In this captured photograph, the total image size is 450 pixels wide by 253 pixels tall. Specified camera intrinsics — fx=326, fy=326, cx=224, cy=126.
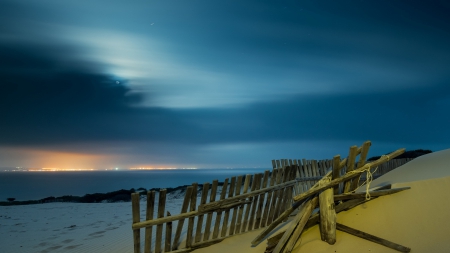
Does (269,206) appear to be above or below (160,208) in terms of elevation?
below

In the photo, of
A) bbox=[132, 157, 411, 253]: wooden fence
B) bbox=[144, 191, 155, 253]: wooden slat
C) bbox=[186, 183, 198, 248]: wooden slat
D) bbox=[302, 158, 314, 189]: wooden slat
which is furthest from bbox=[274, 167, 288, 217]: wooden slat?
bbox=[144, 191, 155, 253]: wooden slat

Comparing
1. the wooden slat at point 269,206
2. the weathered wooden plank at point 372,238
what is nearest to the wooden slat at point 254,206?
the wooden slat at point 269,206

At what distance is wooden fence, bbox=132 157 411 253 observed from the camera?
638cm

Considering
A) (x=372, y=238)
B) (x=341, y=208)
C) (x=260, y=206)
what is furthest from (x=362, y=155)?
(x=260, y=206)

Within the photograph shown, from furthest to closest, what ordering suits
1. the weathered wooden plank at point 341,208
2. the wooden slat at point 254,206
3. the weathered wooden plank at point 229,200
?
the wooden slat at point 254,206 < the weathered wooden plank at point 229,200 < the weathered wooden plank at point 341,208

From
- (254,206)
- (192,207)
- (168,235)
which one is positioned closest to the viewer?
(168,235)

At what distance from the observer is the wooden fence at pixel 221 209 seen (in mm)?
6379

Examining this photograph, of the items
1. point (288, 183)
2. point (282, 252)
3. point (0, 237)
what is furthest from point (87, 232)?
point (282, 252)

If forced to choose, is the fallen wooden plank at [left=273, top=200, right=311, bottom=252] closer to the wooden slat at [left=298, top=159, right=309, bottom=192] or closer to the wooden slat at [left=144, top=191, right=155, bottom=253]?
the wooden slat at [left=144, top=191, right=155, bottom=253]

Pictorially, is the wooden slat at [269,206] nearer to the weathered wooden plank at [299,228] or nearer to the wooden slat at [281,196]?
the wooden slat at [281,196]

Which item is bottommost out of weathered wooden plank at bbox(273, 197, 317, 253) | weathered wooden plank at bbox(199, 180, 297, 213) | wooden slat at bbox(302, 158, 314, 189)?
weathered wooden plank at bbox(273, 197, 317, 253)

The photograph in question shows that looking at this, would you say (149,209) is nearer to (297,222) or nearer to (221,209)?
(221,209)

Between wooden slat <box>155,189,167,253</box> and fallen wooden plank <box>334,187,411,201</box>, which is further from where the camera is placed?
wooden slat <box>155,189,167,253</box>

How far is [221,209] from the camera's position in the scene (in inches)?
287
